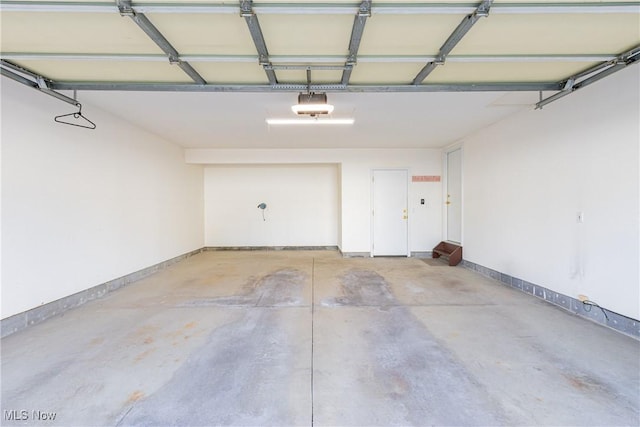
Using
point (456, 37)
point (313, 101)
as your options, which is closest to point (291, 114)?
point (313, 101)

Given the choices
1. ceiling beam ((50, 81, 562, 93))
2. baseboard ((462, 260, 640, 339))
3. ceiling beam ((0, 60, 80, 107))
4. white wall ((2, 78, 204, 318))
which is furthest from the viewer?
ceiling beam ((50, 81, 562, 93))

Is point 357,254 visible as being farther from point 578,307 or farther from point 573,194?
point 573,194

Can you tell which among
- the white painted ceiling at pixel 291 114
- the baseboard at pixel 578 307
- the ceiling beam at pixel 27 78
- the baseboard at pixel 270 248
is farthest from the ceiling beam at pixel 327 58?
the baseboard at pixel 270 248

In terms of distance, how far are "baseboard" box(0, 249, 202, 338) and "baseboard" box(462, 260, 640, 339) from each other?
6.03 meters

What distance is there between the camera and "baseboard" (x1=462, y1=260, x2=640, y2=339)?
270 centimetres

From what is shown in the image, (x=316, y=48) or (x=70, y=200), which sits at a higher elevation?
(x=316, y=48)

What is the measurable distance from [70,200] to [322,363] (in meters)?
3.66

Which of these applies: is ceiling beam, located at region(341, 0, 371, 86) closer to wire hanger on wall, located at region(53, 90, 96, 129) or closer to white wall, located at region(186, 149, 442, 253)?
wire hanger on wall, located at region(53, 90, 96, 129)

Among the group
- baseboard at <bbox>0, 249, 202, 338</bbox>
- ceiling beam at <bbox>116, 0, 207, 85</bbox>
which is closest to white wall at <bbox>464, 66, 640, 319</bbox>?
ceiling beam at <bbox>116, 0, 207, 85</bbox>

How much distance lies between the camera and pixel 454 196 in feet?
20.4

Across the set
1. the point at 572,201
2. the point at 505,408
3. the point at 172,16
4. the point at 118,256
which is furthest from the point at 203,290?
the point at 572,201

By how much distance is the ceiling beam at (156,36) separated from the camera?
72.0 inches

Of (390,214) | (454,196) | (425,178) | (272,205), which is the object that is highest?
(425,178)

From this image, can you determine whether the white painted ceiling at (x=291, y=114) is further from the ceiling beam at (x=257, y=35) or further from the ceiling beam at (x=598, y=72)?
the ceiling beam at (x=257, y=35)
